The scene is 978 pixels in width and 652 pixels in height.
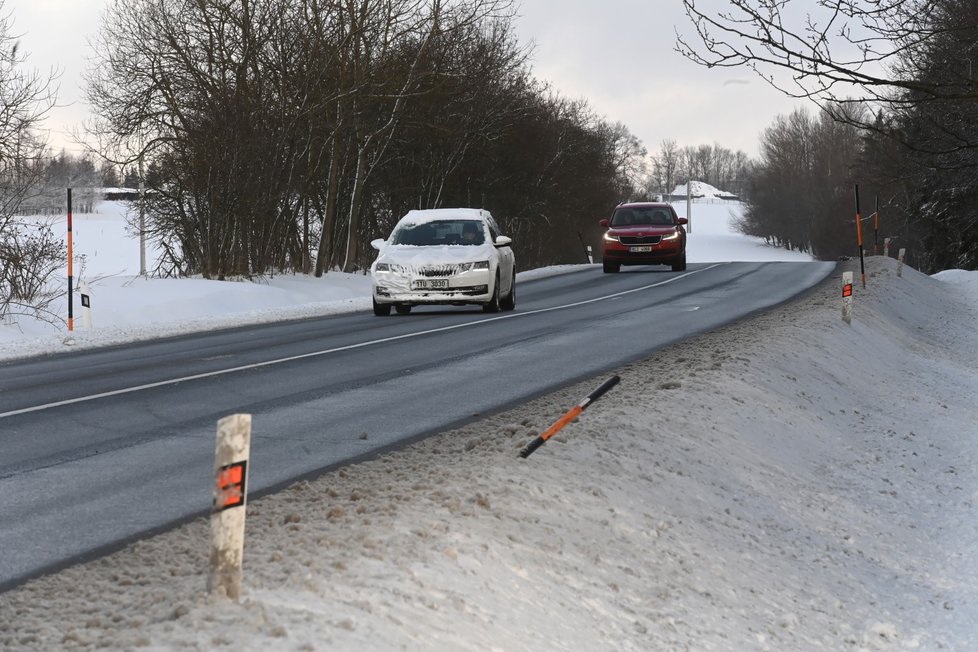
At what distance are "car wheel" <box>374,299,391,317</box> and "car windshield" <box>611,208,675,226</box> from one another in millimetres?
15205

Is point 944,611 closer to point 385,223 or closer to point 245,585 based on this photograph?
point 245,585

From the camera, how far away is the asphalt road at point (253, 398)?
638 cm

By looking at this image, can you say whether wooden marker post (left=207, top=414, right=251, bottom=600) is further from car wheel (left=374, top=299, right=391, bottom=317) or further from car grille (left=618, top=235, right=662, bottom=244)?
car grille (left=618, top=235, right=662, bottom=244)

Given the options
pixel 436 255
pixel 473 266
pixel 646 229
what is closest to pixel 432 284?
pixel 436 255

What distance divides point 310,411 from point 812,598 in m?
4.72

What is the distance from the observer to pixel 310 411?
32.0ft

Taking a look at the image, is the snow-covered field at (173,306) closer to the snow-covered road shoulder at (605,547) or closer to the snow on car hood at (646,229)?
the snow on car hood at (646,229)

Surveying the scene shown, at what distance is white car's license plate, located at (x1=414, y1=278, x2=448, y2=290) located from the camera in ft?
64.4

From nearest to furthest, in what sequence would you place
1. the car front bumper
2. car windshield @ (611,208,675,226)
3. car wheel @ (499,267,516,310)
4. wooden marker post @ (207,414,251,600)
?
1. wooden marker post @ (207,414,251,600)
2. the car front bumper
3. car wheel @ (499,267,516,310)
4. car windshield @ (611,208,675,226)

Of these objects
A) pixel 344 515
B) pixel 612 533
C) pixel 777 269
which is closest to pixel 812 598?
pixel 612 533

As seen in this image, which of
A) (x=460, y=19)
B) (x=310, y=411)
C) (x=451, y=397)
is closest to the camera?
(x=310, y=411)

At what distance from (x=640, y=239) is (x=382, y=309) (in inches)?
598

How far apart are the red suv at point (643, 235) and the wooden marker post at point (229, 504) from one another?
3020cm

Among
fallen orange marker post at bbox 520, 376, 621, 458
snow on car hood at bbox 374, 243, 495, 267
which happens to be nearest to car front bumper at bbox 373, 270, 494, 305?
snow on car hood at bbox 374, 243, 495, 267
